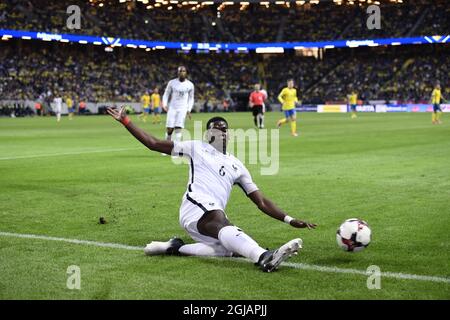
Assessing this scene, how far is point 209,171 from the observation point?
23.3ft

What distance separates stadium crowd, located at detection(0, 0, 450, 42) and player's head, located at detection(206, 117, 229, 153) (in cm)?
6277

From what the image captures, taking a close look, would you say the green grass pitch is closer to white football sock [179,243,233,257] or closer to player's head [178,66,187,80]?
white football sock [179,243,233,257]

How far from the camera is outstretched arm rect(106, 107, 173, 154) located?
6.88 meters

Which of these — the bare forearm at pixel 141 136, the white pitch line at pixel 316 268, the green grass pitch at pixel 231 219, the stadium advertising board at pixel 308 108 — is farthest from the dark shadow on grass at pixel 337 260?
the stadium advertising board at pixel 308 108

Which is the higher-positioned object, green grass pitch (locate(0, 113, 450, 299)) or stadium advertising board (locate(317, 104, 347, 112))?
green grass pitch (locate(0, 113, 450, 299))

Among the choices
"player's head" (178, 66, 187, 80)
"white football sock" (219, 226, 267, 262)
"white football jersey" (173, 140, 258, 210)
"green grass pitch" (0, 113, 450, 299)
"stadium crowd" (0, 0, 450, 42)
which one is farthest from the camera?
"stadium crowd" (0, 0, 450, 42)

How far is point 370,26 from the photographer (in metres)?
76.5

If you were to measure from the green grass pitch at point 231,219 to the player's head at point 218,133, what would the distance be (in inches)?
50.0

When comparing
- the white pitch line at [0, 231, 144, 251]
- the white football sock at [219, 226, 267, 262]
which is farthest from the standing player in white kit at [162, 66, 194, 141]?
the white football sock at [219, 226, 267, 262]

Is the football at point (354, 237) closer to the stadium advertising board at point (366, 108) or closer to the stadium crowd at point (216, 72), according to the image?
the stadium crowd at point (216, 72)

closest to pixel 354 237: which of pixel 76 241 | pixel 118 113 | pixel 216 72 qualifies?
pixel 118 113
